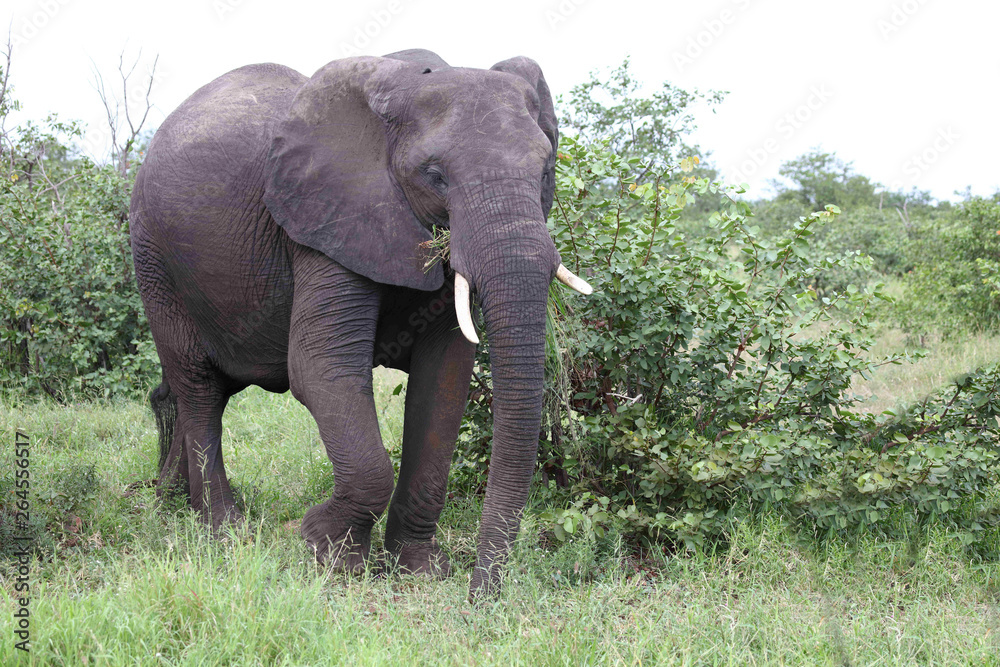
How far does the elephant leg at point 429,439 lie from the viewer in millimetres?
4285

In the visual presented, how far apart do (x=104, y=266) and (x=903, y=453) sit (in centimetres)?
649

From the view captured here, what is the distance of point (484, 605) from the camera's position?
11.6 feet

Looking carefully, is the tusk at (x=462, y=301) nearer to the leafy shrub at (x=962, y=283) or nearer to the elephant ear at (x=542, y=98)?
the elephant ear at (x=542, y=98)

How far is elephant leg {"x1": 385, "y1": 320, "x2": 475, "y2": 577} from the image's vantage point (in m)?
Result: 4.29

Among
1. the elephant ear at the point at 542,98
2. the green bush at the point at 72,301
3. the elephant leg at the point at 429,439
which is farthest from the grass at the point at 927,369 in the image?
the green bush at the point at 72,301

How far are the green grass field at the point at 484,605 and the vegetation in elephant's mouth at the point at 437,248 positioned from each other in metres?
1.27

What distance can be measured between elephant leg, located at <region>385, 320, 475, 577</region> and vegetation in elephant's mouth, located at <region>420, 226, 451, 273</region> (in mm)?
562

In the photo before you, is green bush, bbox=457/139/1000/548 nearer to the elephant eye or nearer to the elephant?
the elephant

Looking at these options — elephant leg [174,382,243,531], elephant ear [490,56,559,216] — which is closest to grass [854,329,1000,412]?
elephant ear [490,56,559,216]

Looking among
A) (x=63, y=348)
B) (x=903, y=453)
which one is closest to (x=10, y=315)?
(x=63, y=348)

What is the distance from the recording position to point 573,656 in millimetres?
3027

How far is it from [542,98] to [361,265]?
1.10 meters

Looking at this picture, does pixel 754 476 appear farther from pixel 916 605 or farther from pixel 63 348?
pixel 63 348

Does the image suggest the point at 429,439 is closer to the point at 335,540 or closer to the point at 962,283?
the point at 335,540
